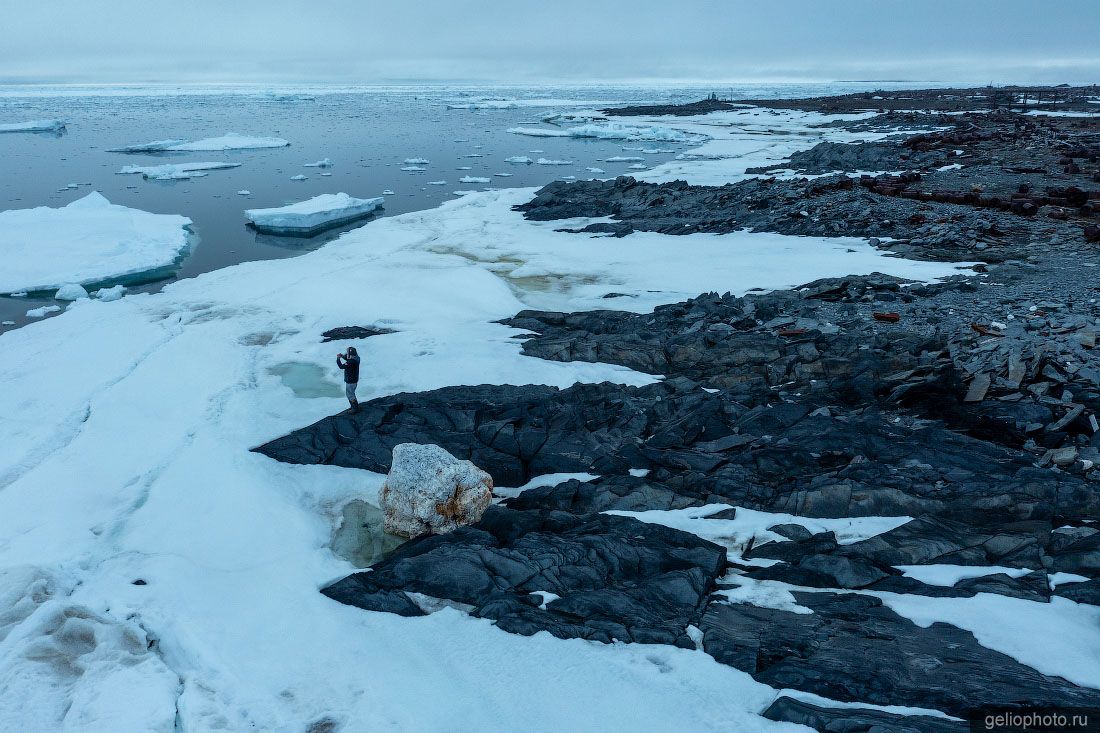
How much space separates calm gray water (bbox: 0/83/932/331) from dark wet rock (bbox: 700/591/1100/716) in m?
19.4

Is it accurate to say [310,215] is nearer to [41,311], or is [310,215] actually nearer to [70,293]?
[70,293]

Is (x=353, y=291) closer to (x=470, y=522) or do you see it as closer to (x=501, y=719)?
(x=470, y=522)

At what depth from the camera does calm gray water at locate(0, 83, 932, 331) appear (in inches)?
1109

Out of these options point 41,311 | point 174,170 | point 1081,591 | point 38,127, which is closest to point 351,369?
point 1081,591

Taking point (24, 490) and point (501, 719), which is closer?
point (501, 719)

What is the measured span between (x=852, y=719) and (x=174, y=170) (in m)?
44.2

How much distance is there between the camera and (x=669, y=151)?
52594mm

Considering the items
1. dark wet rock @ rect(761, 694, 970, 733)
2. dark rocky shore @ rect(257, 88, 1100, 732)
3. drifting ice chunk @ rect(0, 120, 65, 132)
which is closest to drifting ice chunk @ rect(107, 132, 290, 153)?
drifting ice chunk @ rect(0, 120, 65, 132)

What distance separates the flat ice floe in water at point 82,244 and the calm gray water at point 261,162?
90 cm

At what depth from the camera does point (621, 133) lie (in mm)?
63562

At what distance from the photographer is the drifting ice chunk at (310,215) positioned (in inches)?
1064

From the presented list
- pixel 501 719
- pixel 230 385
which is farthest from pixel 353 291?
pixel 501 719

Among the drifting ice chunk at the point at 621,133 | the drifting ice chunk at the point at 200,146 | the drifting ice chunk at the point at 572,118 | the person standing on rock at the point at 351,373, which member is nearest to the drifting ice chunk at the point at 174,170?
the drifting ice chunk at the point at 200,146

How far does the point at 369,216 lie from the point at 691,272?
17.0 meters
